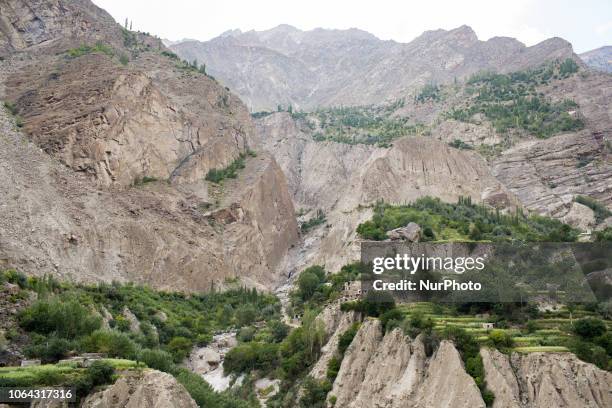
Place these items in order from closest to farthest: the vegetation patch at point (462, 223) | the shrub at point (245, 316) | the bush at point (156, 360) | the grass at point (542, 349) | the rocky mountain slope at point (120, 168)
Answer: the grass at point (542, 349)
the bush at point (156, 360)
the vegetation patch at point (462, 223)
the shrub at point (245, 316)
the rocky mountain slope at point (120, 168)

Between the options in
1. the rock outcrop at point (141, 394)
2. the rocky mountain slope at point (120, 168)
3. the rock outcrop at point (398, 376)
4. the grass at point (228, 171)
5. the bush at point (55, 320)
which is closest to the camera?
the rock outcrop at point (141, 394)

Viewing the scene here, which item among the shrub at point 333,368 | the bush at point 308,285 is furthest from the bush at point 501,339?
the bush at point 308,285

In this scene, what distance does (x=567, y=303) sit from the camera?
4478 centimetres

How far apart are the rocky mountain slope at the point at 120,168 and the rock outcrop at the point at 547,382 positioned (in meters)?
38.5

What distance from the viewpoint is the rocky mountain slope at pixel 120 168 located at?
66812mm

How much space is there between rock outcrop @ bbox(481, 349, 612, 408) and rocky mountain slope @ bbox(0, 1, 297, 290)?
38488mm

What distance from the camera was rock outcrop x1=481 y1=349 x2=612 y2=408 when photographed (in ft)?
113

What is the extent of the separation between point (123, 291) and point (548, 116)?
2926 inches

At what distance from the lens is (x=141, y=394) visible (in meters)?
28.1

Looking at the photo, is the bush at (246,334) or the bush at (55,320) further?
the bush at (246,334)

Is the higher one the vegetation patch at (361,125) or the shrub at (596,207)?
the vegetation patch at (361,125)

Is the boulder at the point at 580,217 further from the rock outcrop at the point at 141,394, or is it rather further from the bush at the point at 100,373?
the bush at the point at 100,373

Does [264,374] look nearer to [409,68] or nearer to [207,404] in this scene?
[207,404]

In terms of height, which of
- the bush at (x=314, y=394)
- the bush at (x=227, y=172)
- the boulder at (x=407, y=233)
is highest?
the bush at (x=227, y=172)
